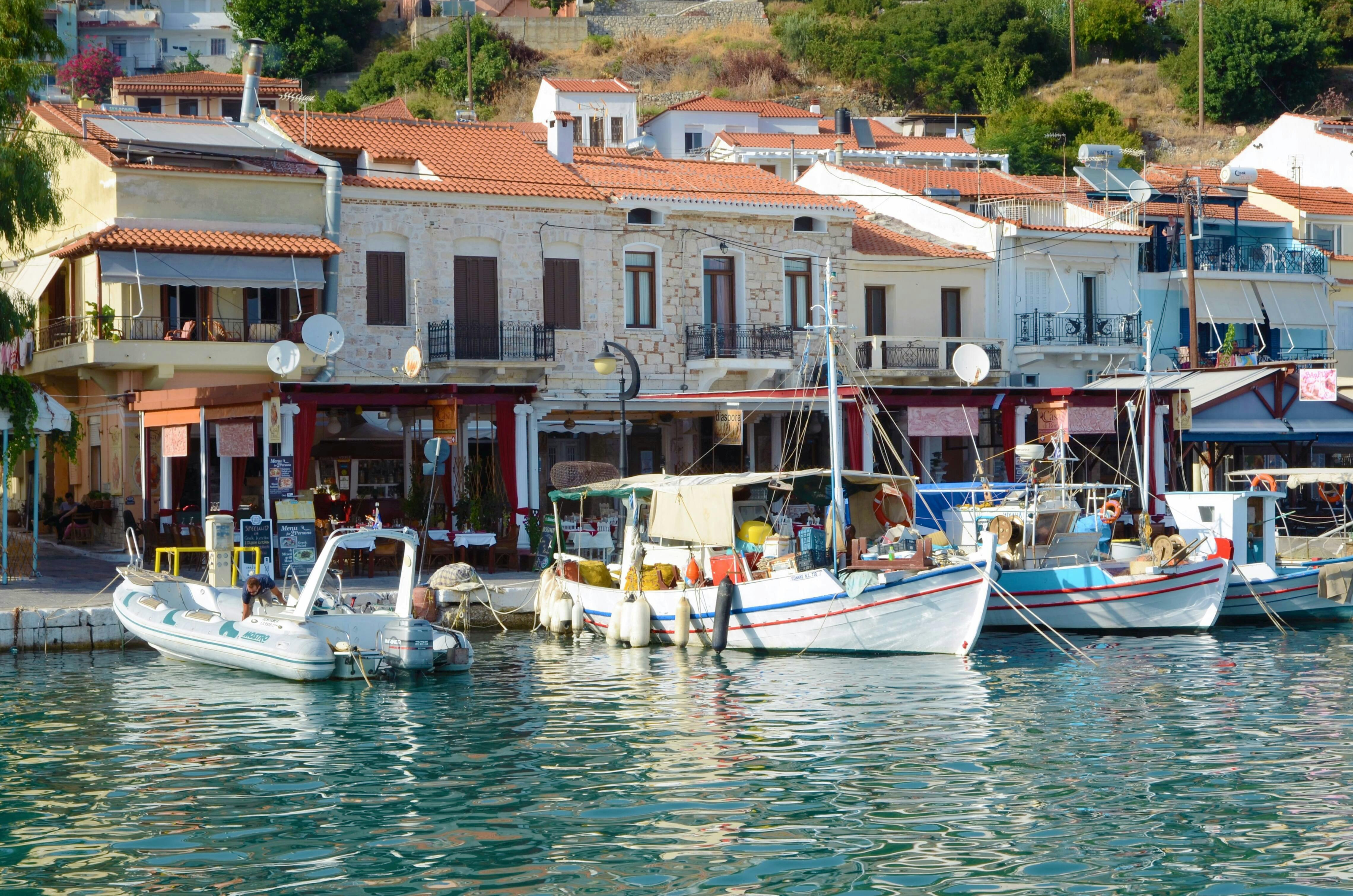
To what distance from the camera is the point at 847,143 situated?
187 ft

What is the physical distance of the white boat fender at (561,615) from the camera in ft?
82.5

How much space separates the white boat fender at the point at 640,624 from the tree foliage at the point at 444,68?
187 ft

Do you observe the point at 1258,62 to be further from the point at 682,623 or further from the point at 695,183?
the point at 682,623

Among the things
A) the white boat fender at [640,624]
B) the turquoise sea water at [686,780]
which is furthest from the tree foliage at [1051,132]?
the turquoise sea water at [686,780]

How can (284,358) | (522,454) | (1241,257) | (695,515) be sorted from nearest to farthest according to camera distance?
(695,515) < (284,358) < (522,454) < (1241,257)

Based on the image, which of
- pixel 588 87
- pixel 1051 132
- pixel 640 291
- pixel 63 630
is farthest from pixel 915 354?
pixel 1051 132

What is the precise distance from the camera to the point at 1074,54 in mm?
80500

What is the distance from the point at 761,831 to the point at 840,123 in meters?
50.1

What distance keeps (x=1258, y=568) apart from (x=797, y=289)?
13975 millimetres

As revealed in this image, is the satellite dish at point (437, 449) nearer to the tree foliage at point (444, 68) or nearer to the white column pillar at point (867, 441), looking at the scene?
the white column pillar at point (867, 441)

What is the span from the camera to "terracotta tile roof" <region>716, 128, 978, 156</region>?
186 feet

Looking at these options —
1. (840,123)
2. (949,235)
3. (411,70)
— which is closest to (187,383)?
(949,235)

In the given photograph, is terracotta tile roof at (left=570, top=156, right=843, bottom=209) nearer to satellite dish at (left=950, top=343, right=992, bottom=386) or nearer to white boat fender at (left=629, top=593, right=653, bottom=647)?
satellite dish at (left=950, top=343, right=992, bottom=386)

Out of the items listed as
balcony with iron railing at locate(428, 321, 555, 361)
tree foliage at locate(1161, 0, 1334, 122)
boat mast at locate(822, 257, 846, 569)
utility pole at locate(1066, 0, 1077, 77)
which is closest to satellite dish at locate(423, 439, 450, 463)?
balcony with iron railing at locate(428, 321, 555, 361)
